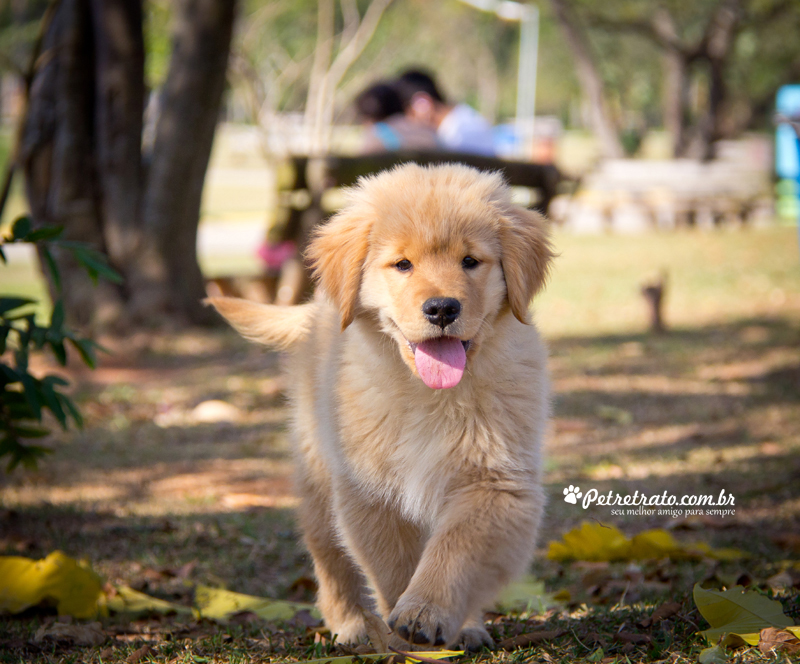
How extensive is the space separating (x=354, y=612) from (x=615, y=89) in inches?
1633

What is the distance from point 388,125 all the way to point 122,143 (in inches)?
112

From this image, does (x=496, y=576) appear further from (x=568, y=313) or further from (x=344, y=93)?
(x=344, y=93)

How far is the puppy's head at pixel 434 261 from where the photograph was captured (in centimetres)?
258

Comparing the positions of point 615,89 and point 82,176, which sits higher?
point 615,89

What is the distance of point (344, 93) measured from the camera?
28500 mm

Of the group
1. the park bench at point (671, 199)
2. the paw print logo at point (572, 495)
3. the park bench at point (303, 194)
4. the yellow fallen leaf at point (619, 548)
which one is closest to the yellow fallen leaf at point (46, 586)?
the yellow fallen leaf at point (619, 548)

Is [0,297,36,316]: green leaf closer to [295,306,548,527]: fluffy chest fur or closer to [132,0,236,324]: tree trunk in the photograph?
[295,306,548,527]: fluffy chest fur

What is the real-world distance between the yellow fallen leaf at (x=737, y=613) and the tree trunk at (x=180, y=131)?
22.2 ft

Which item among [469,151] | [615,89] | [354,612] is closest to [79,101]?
[469,151]

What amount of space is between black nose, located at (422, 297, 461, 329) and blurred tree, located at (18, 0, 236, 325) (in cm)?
631

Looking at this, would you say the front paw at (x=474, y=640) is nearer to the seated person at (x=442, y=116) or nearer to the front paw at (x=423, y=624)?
the front paw at (x=423, y=624)

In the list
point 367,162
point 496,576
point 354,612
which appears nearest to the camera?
point 496,576

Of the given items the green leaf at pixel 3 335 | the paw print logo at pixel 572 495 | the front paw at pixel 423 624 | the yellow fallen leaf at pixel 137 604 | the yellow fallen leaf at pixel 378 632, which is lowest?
the yellow fallen leaf at pixel 137 604

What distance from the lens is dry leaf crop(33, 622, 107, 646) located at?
284cm
